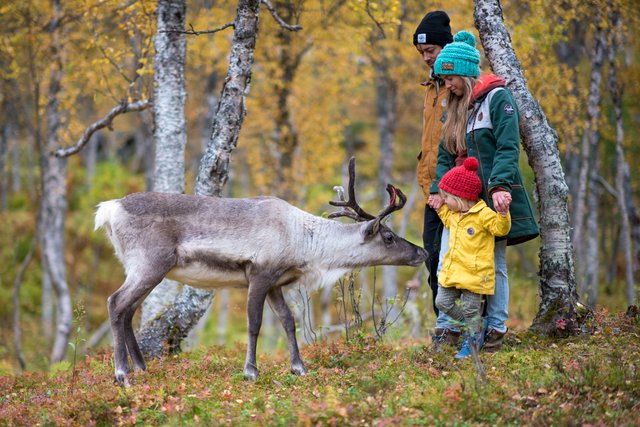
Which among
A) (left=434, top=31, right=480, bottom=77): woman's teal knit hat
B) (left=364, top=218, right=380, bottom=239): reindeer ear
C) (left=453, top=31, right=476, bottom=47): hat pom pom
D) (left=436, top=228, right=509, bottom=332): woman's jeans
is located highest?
(left=453, top=31, right=476, bottom=47): hat pom pom

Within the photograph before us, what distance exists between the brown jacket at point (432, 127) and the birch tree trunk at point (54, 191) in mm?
9214

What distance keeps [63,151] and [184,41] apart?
216 cm

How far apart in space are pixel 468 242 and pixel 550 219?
1.27 metres

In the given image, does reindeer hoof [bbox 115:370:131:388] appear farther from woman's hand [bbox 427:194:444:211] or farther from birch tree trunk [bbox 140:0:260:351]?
woman's hand [bbox 427:194:444:211]

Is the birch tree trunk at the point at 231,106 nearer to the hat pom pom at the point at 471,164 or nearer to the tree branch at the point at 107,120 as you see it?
the tree branch at the point at 107,120

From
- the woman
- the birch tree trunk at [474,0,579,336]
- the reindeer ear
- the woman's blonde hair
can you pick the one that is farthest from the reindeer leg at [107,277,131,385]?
the birch tree trunk at [474,0,579,336]

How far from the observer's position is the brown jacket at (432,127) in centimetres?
654

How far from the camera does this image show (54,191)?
15.2 m

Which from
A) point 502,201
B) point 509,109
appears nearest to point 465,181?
point 502,201

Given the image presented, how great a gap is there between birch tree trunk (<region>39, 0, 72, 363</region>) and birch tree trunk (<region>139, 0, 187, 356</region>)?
5548 mm

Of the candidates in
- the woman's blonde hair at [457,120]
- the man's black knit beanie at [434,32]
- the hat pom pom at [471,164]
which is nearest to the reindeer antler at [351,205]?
the woman's blonde hair at [457,120]

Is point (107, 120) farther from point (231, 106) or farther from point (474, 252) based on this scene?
point (474, 252)

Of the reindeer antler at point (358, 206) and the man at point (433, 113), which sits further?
the reindeer antler at point (358, 206)

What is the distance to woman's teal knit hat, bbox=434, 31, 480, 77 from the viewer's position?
6.08m
